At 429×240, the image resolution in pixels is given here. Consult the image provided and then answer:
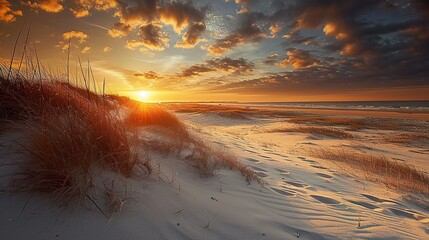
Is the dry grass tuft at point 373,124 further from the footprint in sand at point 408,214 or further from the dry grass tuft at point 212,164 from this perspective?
the dry grass tuft at point 212,164

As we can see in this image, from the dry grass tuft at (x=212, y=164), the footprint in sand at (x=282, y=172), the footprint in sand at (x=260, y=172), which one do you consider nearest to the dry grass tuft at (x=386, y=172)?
the footprint in sand at (x=282, y=172)

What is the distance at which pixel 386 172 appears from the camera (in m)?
6.36

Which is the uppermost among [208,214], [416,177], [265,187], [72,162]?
[72,162]

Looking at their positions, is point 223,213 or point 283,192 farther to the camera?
point 283,192

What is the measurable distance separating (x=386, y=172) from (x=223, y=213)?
6.07 m

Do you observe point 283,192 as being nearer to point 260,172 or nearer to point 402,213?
point 260,172

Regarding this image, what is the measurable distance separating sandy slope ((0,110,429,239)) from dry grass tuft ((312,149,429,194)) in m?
0.83

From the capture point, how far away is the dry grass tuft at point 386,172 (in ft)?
17.0

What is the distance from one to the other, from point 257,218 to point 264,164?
3.43 m

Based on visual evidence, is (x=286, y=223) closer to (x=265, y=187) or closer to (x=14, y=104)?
(x=265, y=187)

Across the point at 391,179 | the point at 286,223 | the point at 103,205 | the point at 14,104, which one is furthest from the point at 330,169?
the point at 14,104

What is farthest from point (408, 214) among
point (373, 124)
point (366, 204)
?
point (373, 124)

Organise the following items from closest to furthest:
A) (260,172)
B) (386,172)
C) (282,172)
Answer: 1. (260,172)
2. (282,172)
3. (386,172)

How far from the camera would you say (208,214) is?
98.0 inches
